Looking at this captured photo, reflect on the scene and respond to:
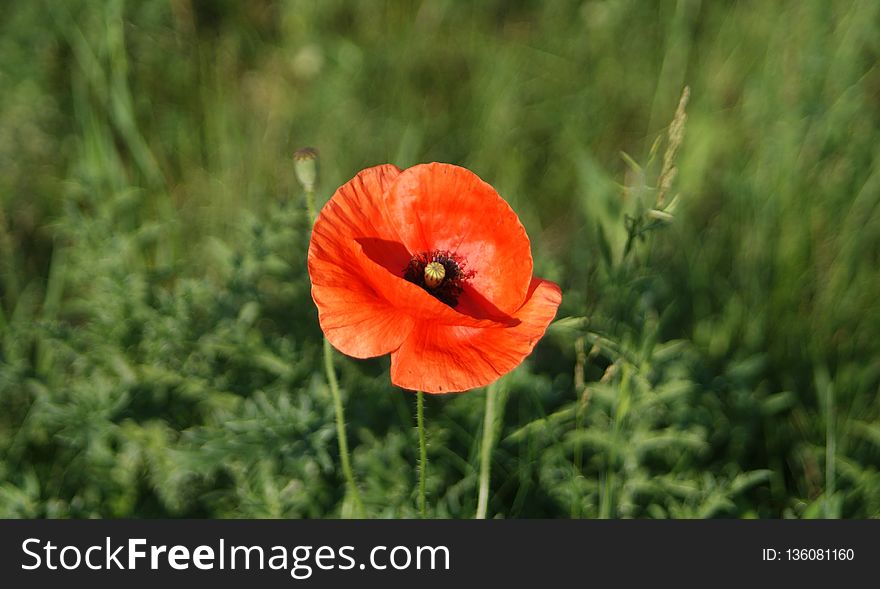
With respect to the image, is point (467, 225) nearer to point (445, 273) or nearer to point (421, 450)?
point (445, 273)

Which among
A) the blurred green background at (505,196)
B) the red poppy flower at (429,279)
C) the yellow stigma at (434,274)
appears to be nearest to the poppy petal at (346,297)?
the red poppy flower at (429,279)

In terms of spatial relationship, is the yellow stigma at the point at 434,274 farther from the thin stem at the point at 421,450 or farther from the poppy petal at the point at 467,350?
the thin stem at the point at 421,450

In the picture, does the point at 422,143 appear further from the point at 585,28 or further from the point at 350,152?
the point at 585,28

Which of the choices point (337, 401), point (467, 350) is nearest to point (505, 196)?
point (337, 401)

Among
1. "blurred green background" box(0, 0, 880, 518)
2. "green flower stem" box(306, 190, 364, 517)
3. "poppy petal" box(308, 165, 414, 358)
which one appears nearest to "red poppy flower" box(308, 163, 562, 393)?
"poppy petal" box(308, 165, 414, 358)

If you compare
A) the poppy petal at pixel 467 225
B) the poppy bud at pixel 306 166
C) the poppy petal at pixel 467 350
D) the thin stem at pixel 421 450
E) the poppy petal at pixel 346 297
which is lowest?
the thin stem at pixel 421 450

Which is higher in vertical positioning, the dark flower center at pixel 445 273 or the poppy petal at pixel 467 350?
the dark flower center at pixel 445 273

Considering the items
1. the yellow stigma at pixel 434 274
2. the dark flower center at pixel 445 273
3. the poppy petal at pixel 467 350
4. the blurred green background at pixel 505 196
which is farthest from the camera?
the blurred green background at pixel 505 196
